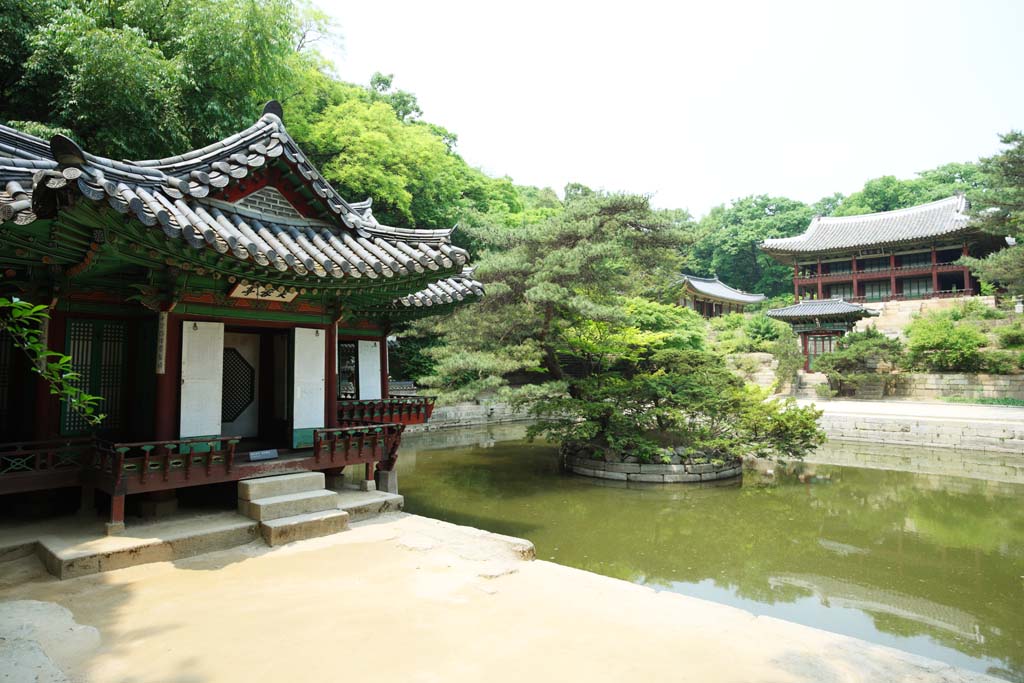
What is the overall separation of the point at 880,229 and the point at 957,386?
16.5 metres

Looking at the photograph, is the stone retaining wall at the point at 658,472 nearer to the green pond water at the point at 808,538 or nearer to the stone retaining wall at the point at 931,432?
the green pond water at the point at 808,538

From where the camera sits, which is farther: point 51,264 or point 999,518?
point 999,518

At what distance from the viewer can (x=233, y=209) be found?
6.26 metres

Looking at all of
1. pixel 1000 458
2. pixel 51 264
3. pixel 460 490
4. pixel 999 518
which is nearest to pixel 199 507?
pixel 51 264

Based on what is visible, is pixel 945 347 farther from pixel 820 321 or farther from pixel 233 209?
pixel 233 209

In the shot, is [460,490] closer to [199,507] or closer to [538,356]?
[538,356]

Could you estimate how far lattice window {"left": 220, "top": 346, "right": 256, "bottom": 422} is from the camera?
297 inches

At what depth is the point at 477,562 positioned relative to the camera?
4.92 metres

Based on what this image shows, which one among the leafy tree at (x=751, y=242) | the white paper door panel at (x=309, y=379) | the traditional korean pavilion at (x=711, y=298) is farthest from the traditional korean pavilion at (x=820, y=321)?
the white paper door panel at (x=309, y=379)

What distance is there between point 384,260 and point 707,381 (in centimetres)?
891

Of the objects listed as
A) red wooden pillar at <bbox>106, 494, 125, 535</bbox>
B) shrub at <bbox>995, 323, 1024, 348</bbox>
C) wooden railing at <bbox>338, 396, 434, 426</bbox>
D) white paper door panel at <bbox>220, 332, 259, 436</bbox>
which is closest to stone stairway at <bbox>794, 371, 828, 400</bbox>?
shrub at <bbox>995, 323, 1024, 348</bbox>

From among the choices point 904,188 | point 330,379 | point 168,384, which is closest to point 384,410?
point 330,379

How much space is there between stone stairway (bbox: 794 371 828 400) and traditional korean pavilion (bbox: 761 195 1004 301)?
1123 centimetres

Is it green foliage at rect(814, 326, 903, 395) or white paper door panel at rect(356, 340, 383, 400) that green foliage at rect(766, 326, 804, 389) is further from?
white paper door panel at rect(356, 340, 383, 400)
